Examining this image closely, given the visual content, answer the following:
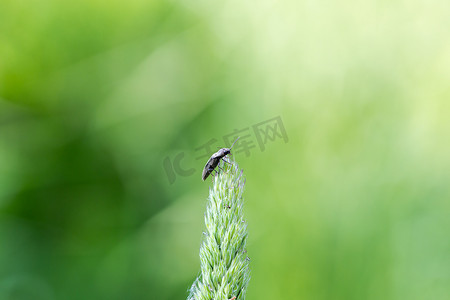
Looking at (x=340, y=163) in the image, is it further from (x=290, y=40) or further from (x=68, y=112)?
(x=68, y=112)

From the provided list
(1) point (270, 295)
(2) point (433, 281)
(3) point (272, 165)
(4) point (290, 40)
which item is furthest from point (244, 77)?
(2) point (433, 281)

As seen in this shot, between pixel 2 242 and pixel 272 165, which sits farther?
pixel 272 165

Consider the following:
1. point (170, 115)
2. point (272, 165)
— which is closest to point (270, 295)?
point (272, 165)

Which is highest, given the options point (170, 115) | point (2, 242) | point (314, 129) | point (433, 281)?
point (170, 115)

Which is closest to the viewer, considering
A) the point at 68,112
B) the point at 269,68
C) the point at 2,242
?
the point at 2,242

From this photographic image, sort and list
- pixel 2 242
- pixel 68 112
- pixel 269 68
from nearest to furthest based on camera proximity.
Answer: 1. pixel 2 242
2. pixel 68 112
3. pixel 269 68

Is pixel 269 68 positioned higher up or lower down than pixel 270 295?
higher up

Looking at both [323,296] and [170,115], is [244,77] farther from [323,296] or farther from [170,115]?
[323,296]
